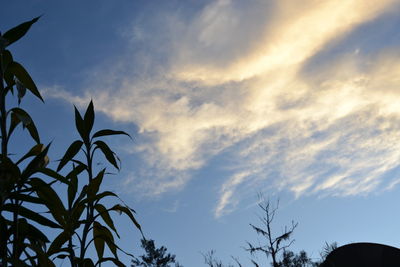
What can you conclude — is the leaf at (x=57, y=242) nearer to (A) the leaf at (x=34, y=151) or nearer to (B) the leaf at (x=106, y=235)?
(B) the leaf at (x=106, y=235)

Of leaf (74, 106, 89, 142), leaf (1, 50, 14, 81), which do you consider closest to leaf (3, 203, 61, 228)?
leaf (74, 106, 89, 142)

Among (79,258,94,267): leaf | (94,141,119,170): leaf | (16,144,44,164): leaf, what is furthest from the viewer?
(94,141,119,170): leaf

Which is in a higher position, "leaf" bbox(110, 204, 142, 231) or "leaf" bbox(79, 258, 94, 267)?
"leaf" bbox(110, 204, 142, 231)

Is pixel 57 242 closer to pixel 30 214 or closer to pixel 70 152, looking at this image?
pixel 30 214

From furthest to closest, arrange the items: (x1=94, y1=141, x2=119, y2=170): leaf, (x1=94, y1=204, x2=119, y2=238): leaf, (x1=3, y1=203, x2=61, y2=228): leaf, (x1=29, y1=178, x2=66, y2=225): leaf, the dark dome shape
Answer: the dark dome shape → (x1=94, y1=141, x2=119, y2=170): leaf → (x1=94, y1=204, x2=119, y2=238): leaf → (x1=29, y1=178, x2=66, y2=225): leaf → (x1=3, y1=203, x2=61, y2=228): leaf

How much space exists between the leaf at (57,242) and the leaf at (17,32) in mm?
992

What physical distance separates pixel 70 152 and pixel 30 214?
450 mm

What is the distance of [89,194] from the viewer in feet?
6.74

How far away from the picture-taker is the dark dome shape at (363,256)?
6.99 metres

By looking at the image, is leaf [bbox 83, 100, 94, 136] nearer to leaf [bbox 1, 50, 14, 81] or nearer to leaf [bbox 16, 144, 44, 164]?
leaf [bbox 16, 144, 44, 164]

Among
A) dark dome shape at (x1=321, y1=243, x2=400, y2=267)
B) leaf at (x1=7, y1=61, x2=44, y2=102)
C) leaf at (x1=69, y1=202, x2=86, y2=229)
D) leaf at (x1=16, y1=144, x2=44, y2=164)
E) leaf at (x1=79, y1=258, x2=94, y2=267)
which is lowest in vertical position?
leaf at (x1=79, y1=258, x2=94, y2=267)

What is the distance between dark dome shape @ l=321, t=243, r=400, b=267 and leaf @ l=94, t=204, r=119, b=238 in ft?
18.9

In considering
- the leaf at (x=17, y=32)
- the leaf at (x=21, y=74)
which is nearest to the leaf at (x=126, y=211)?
the leaf at (x=21, y=74)

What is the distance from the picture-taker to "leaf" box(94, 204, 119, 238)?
87.0 inches
